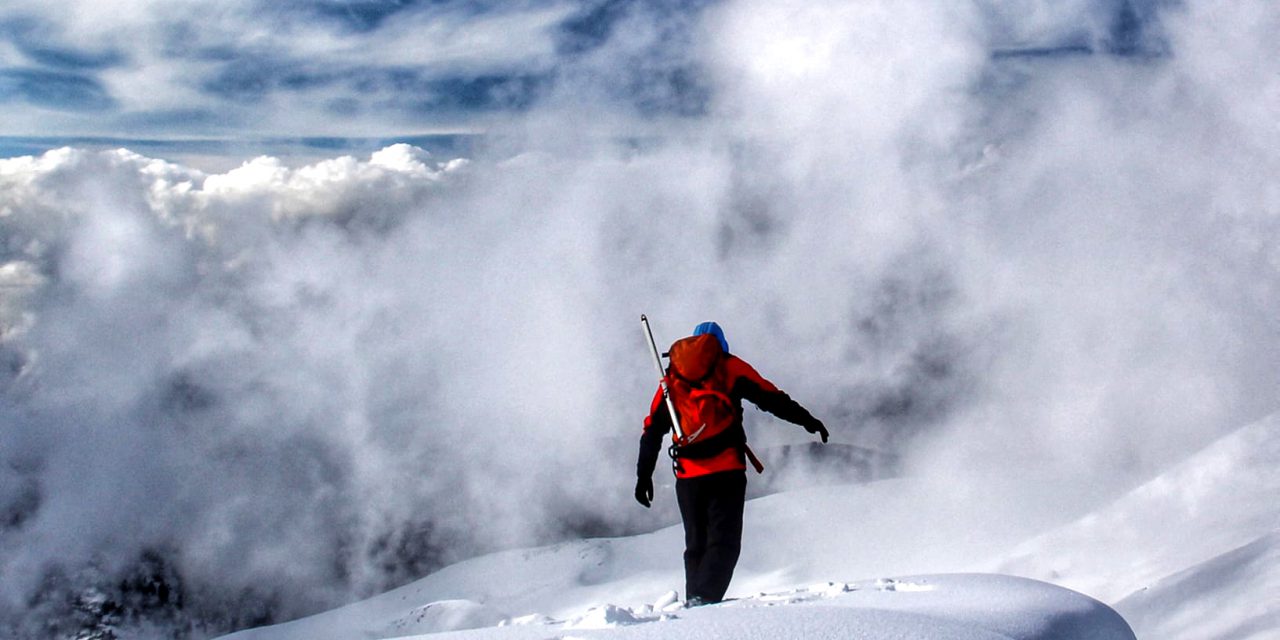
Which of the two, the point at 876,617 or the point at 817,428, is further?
the point at 817,428

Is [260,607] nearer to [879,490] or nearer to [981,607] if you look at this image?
[879,490]

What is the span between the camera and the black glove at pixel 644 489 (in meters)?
7.16

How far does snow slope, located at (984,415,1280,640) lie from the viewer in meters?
6.25

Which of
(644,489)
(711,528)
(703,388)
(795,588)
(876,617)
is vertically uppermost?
(703,388)

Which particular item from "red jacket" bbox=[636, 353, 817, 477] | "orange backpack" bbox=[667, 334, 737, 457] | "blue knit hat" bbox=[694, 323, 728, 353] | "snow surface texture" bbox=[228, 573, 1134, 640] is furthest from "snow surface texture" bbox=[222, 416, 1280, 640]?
"blue knit hat" bbox=[694, 323, 728, 353]

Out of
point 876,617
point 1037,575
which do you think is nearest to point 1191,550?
point 1037,575

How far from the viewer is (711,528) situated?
6.37 m

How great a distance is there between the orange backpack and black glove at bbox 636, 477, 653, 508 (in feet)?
2.56

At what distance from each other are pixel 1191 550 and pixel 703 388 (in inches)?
186

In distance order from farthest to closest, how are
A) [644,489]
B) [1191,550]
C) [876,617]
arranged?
1. [1191,550]
2. [644,489]
3. [876,617]

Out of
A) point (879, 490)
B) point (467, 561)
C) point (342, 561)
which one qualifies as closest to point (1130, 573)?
point (879, 490)

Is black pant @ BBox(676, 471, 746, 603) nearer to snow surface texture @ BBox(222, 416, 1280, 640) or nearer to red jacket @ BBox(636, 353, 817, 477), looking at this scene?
red jacket @ BBox(636, 353, 817, 477)

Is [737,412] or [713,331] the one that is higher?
[713,331]

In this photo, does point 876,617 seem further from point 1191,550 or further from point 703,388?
point 1191,550
